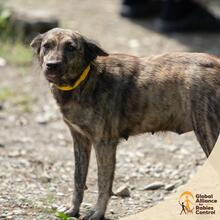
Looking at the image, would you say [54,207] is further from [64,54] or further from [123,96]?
[64,54]

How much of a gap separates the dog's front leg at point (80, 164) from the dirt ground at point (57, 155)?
8.2 inches

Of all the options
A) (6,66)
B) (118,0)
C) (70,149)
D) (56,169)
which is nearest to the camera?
(56,169)

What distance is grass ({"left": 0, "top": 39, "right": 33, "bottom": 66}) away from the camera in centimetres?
1189

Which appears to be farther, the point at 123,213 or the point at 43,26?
the point at 43,26

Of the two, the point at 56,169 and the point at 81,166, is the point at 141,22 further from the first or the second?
the point at 81,166

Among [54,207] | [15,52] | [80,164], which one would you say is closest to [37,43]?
[80,164]

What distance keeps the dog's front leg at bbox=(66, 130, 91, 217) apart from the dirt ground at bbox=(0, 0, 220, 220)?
8.2 inches

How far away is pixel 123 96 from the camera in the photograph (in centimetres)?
652

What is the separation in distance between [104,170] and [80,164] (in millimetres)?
Result: 380

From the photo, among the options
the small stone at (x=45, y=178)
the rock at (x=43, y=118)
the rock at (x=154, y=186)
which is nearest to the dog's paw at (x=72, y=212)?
the small stone at (x=45, y=178)

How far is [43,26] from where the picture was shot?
12477 mm

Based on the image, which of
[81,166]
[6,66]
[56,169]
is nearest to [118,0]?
[6,66]

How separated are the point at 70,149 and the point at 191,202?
3023 millimetres

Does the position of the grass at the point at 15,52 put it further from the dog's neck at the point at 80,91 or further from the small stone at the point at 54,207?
the dog's neck at the point at 80,91
